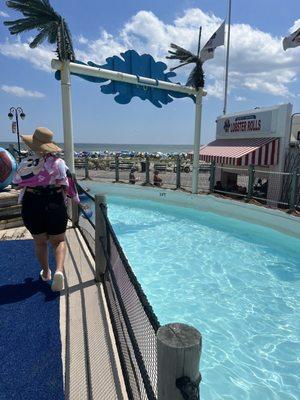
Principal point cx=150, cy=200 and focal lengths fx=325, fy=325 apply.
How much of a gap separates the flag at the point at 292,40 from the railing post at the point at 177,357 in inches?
566

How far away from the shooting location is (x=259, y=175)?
12742 millimetres

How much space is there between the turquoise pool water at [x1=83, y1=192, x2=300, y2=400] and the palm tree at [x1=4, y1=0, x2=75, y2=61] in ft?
18.4

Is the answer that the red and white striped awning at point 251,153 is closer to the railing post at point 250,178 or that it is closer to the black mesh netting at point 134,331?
the railing post at point 250,178

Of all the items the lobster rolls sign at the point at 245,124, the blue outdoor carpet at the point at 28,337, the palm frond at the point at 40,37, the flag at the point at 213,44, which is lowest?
the blue outdoor carpet at the point at 28,337

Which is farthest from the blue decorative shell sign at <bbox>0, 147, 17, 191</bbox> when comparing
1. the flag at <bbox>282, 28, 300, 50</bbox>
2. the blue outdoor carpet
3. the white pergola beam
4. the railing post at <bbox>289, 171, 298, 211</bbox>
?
the flag at <bbox>282, 28, 300, 50</bbox>

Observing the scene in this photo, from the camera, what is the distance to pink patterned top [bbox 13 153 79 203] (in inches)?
130

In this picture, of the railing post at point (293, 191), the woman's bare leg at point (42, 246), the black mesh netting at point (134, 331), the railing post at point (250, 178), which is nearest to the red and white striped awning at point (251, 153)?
the railing post at point (250, 178)

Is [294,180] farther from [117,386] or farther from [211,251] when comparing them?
[117,386]

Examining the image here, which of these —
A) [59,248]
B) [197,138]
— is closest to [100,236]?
[59,248]

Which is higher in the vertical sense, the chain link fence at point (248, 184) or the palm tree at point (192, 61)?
the palm tree at point (192, 61)

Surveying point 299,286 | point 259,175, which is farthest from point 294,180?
point 299,286

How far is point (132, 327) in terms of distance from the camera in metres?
2.73

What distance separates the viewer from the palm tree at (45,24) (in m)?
9.13

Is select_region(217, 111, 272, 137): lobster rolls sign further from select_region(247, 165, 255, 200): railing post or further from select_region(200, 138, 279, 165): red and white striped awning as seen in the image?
select_region(247, 165, 255, 200): railing post
